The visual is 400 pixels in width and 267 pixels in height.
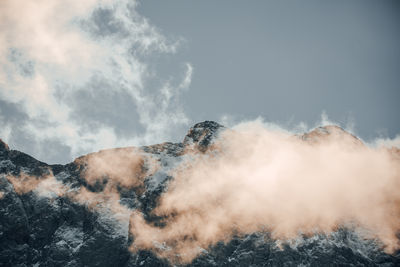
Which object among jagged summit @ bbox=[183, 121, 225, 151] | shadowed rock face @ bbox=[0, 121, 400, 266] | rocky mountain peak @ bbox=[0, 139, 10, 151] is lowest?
shadowed rock face @ bbox=[0, 121, 400, 266]

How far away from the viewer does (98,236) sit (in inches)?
4606

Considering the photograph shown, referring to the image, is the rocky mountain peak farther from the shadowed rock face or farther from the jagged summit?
the jagged summit

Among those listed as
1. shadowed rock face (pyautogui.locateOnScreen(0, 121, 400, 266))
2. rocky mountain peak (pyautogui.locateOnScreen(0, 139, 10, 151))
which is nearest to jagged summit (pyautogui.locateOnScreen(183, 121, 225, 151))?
shadowed rock face (pyautogui.locateOnScreen(0, 121, 400, 266))

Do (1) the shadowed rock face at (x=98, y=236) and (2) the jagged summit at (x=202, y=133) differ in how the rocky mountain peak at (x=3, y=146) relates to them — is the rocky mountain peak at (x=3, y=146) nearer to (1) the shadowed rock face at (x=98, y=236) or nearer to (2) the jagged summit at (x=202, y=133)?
(1) the shadowed rock face at (x=98, y=236)

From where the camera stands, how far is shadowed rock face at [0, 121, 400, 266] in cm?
11012

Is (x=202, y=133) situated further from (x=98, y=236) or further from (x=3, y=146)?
(x=3, y=146)

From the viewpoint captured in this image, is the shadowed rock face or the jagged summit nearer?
the shadowed rock face

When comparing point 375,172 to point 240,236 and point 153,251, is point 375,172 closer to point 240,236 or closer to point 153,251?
point 240,236

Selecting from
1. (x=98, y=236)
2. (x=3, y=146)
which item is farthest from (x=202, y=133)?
(x=3, y=146)

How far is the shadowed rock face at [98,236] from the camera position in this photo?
4336 inches

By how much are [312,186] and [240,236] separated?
35705mm

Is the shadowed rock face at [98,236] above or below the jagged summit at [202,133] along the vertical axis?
below

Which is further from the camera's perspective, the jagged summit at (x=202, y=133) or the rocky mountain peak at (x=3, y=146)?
the jagged summit at (x=202, y=133)

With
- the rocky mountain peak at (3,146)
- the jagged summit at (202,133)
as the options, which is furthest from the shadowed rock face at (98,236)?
the jagged summit at (202,133)
